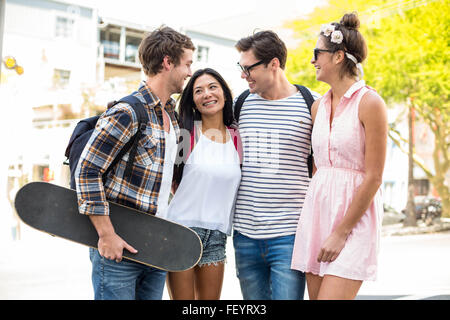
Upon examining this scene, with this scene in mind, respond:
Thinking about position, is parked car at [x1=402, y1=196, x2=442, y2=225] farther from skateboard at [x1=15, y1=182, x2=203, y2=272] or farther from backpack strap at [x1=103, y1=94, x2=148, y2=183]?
backpack strap at [x1=103, y1=94, x2=148, y2=183]

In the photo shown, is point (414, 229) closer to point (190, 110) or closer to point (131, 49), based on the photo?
point (131, 49)

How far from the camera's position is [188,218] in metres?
2.09

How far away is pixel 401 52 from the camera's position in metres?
10.7

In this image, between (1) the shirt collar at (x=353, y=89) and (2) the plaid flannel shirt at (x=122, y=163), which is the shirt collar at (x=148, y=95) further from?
(1) the shirt collar at (x=353, y=89)

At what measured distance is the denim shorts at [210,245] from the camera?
209 centimetres

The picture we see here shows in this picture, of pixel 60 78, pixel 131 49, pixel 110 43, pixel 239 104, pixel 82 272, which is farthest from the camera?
pixel 131 49

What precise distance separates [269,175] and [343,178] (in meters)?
0.40

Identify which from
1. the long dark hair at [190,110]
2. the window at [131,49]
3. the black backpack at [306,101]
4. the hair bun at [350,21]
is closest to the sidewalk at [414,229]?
the window at [131,49]

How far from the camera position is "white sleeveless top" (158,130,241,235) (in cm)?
209

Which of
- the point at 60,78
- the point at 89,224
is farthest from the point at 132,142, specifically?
the point at 60,78

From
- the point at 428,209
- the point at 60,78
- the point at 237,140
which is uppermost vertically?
the point at 60,78

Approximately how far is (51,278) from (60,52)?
17.4 feet
